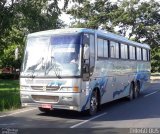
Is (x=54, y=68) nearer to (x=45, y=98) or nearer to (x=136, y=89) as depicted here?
(x=45, y=98)

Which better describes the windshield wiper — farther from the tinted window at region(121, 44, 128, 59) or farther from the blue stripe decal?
the tinted window at region(121, 44, 128, 59)

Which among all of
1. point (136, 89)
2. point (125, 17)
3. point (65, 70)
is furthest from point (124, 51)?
point (125, 17)

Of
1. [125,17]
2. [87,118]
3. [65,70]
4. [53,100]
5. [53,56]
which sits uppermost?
[125,17]

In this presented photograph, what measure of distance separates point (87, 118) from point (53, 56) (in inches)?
91.8

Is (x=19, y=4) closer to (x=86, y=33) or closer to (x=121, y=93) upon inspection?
(x=121, y=93)

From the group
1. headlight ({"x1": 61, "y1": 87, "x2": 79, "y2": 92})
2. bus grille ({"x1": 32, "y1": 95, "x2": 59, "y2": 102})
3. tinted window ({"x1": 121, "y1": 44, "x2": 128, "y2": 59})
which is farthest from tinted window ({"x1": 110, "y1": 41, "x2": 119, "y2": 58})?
bus grille ({"x1": 32, "y1": 95, "x2": 59, "y2": 102})

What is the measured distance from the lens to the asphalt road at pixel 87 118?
494 inches

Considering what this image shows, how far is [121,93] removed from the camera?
744 inches

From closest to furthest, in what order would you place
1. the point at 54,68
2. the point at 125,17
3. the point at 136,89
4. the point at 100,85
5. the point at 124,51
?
the point at 54,68
the point at 100,85
the point at 124,51
the point at 136,89
the point at 125,17

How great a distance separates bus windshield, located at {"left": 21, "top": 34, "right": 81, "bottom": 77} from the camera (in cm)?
1375

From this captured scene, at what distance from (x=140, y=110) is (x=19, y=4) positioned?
12.9 meters

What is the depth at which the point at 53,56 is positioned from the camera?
14109 millimetres

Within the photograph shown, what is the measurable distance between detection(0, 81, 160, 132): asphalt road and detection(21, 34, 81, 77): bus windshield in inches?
58.7

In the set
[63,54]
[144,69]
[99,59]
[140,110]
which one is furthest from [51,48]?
[144,69]
